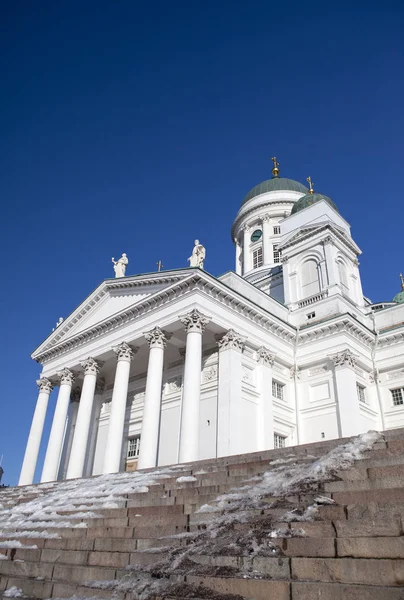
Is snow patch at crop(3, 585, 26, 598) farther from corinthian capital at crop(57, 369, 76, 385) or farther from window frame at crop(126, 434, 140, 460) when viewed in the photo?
corinthian capital at crop(57, 369, 76, 385)

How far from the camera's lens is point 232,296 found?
23.2 metres

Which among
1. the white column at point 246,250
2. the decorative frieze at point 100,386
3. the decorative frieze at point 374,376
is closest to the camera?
the decorative frieze at point 374,376

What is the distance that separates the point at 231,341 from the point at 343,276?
10745mm

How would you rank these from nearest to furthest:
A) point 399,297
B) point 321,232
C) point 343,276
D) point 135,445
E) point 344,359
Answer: point 344,359
point 135,445
point 343,276
point 321,232
point 399,297

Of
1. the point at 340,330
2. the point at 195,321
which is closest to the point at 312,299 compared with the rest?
the point at 340,330

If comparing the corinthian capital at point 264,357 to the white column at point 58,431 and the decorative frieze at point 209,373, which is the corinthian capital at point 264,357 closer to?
the decorative frieze at point 209,373

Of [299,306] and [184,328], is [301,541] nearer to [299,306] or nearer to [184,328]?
[184,328]

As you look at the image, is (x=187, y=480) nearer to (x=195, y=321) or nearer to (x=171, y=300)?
(x=195, y=321)

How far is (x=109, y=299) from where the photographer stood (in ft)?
92.2

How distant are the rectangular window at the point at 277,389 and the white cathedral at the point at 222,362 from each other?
0.26 ft

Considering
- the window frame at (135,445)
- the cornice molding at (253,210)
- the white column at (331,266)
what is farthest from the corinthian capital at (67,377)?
the cornice molding at (253,210)

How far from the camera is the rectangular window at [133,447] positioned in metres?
26.3

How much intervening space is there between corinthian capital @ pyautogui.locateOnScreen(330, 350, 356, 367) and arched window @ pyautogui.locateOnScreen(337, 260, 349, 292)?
212 inches

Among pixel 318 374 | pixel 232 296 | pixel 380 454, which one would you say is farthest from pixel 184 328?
pixel 380 454
